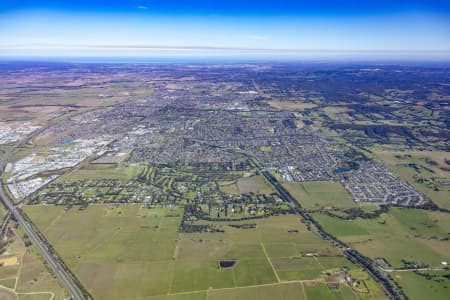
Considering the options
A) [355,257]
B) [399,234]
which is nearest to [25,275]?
[355,257]

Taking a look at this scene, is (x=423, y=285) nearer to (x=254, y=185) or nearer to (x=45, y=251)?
(x=254, y=185)

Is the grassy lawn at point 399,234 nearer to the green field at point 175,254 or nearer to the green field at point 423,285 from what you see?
the green field at point 423,285

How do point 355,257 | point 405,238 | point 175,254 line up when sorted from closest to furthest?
1. point 355,257
2. point 175,254
3. point 405,238

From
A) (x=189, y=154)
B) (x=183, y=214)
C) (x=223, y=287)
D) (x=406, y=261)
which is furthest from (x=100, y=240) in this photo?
(x=406, y=261)

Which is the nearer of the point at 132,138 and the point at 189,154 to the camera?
the point at 189,154

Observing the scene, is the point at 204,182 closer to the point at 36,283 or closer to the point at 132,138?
the point at 36,283

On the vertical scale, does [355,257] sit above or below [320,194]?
below
